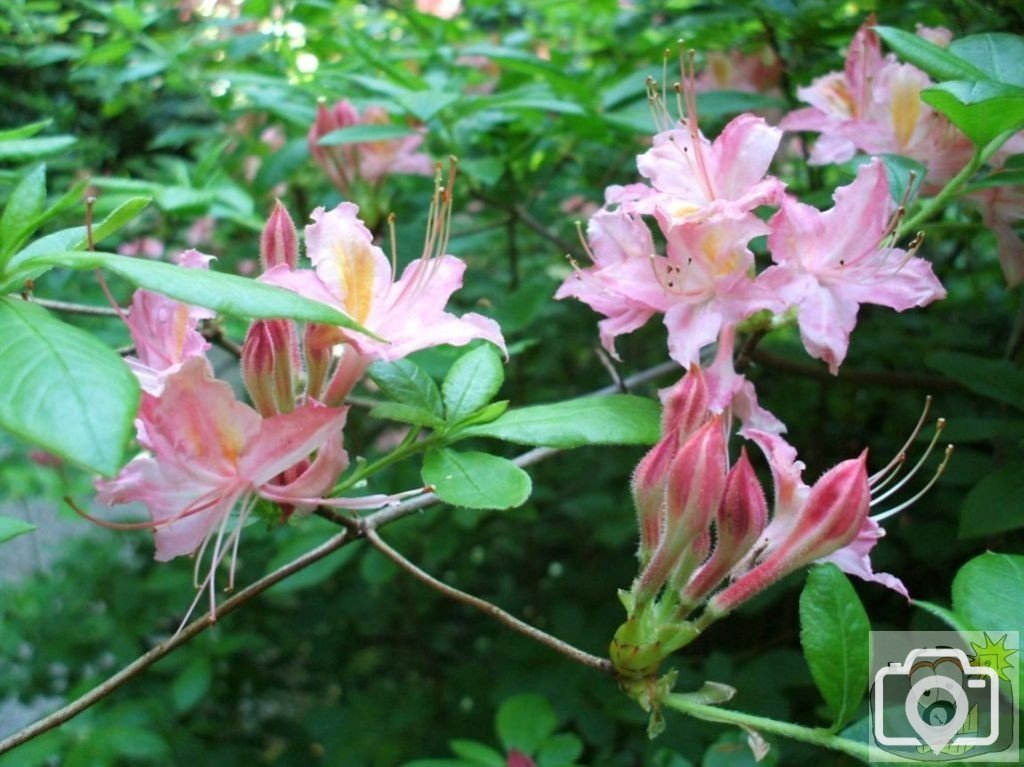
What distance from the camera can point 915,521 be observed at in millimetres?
1127

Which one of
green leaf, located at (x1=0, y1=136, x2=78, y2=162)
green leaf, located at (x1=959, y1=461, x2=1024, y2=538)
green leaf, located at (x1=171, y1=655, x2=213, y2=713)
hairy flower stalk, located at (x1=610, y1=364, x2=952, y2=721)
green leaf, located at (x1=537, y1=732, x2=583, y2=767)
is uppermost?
green leaf, located at (x1=0, y1=136, x2=78, y2=162)

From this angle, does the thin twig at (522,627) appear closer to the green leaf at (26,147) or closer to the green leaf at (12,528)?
the green leaf at (12,528)

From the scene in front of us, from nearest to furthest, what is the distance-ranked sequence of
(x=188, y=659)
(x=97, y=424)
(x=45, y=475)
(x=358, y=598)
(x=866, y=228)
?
(x=97, y=424)
(x=866, y=228)
(x=188, y=659)
(x=358, y=598)
(x=45, y=475)

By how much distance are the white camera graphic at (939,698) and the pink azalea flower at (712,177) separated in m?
0.32

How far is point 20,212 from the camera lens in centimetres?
57

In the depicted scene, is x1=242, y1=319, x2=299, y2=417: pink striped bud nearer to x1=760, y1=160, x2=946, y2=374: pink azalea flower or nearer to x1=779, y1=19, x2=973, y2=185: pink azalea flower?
x1=760, y1=160, x2=946, y2=374: pink azalea flower

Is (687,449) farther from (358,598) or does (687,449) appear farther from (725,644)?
(358,598)

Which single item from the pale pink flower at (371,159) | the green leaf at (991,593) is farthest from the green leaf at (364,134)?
the green leaf at (991,593)

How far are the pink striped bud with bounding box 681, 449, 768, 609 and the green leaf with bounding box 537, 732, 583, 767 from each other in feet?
1.37

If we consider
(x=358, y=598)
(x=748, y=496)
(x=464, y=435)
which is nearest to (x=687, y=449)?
(x=748, y=496)

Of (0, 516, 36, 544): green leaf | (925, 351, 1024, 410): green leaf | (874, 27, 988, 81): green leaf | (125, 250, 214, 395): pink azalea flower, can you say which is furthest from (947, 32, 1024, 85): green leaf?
(0, 516, 36, 544): green leaf

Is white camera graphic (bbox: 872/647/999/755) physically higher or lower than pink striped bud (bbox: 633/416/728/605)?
lower

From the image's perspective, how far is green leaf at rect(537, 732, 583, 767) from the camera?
0.96 m

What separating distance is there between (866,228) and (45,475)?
1.84m
